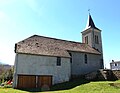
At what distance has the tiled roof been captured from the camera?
74.4 feet

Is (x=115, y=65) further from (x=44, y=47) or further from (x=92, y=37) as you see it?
(x=44, y=47)

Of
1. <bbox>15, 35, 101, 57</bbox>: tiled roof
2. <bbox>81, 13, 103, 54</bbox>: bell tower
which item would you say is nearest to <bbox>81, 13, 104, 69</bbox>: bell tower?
<bbox>81, 13, 103, 54</bbox>: bell tower

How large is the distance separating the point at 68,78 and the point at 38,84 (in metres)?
5.67

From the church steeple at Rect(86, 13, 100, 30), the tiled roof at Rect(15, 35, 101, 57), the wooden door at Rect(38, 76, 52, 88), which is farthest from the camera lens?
the church steeple at Rect(86, 13, 100, 30)

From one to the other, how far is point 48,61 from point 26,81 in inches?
187

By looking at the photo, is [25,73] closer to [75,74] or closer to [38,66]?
[38,66]

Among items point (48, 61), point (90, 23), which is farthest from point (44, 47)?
point (90, 23)

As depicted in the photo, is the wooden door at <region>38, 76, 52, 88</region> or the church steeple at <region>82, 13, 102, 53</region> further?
the church steeple at <region>82, 13, 102, 53</region>

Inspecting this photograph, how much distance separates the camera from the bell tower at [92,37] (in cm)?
3412

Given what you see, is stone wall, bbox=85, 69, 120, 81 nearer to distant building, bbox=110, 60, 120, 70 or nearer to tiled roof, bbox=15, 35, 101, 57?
tiled roof, bbox=15, 35, 101, 57

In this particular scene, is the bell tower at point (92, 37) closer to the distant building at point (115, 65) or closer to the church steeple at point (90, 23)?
the church steeple at point (90, 23)

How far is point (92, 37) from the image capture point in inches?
1339

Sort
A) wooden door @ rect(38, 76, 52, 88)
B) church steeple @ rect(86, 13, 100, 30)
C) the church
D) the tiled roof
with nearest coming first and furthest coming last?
1. the church
2. wooden door @ rect(38, 76, 52, 88)
3. the tiled roof
4. church steeple @ rect(86, 13, 100, 30)

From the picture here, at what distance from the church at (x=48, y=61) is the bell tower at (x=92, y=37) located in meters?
2.19
